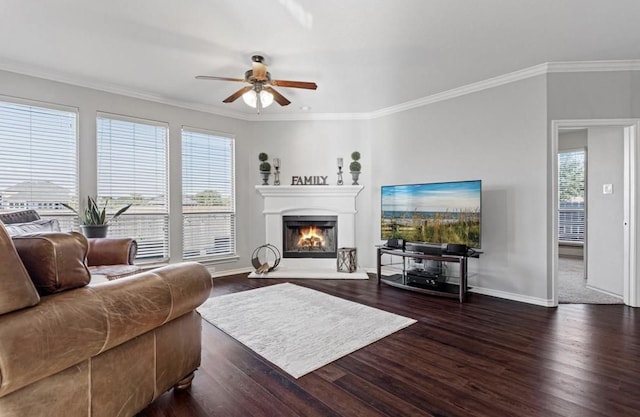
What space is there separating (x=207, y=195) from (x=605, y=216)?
5.71m

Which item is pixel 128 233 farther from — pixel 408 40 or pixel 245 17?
pixel 408 40

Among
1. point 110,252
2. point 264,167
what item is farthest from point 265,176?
point 110,252

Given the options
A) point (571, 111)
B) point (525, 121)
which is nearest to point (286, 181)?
point (525, 121)

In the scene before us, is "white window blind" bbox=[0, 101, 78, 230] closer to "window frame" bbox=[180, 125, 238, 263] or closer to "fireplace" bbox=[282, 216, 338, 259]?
"window frame" bbox=[180, 125, 238, 263]

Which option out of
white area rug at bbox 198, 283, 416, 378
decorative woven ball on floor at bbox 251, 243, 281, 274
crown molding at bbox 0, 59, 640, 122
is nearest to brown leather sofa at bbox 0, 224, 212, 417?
white area rug at bbox 198, 283, 416, 378

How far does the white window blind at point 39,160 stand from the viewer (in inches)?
134

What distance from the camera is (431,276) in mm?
4031

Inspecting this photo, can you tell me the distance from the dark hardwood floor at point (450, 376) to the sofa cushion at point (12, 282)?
0.95 m

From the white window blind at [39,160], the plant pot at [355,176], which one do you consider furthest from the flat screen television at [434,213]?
the white window blind at [39,160]

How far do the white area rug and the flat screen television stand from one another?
1375 mm

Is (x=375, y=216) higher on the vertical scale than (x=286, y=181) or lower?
lower

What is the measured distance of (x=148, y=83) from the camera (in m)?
→ 3.96

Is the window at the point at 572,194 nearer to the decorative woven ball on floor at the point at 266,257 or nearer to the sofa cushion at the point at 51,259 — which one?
the decorative woven ball on floor at the point at 266,257

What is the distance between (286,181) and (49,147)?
3176mm
